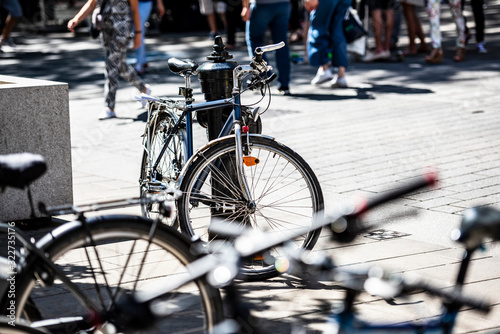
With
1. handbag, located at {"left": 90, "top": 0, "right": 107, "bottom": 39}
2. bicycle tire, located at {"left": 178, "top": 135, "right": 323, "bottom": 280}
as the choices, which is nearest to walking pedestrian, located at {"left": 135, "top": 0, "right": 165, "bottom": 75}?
handbag, located at {"left": 90, "top": 0, "right": 107, "bottom": 39}

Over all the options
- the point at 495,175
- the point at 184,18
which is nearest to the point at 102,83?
the point at 495,175

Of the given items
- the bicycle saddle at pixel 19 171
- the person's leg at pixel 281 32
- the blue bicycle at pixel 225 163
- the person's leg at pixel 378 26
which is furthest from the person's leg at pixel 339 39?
the bicycle saddle at pixel 19 171

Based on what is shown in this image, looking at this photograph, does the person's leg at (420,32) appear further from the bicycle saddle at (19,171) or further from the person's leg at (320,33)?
the bicycle saddle at (19,171)

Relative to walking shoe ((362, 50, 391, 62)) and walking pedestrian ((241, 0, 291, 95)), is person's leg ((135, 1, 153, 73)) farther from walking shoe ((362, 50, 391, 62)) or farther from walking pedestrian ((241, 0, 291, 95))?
walking shoe ((362, 50, 391, 62))

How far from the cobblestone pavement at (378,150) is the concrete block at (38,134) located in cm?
64

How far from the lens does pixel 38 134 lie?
5.47 meters

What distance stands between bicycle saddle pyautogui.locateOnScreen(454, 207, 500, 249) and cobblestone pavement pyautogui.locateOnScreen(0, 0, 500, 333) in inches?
6.1

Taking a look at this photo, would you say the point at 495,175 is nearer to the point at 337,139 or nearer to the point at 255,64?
the point at 337,139

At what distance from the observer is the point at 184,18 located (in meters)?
22.5

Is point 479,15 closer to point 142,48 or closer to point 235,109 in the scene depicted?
point 142,48

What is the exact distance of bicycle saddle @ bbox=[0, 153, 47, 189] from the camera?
2.63 meters

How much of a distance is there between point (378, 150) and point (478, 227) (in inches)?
216

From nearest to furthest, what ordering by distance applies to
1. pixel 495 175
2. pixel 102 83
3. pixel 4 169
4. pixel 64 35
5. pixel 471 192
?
pixel 4 169 → pixel 471 192 → pixel 495 175 → pixel 102 83 → pixel 64 35

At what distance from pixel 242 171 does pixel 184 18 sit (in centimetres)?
1866
